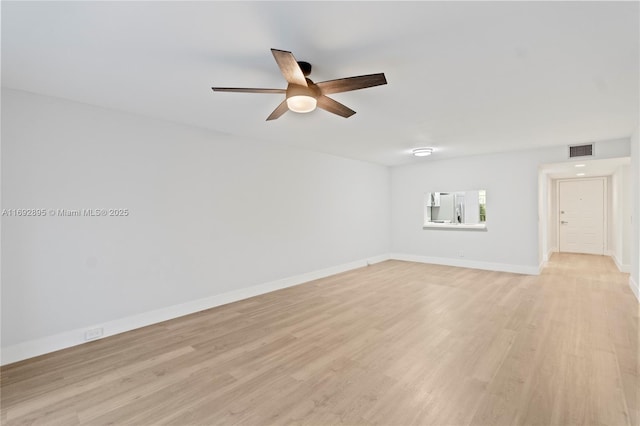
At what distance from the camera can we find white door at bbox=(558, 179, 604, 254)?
797cm

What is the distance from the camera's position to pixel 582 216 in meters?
8.24

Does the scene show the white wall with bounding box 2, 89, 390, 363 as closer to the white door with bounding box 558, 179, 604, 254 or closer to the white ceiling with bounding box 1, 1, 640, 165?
the white ceiling with bounding box 1, 1, 640, 165

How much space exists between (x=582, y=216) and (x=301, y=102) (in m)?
9.66

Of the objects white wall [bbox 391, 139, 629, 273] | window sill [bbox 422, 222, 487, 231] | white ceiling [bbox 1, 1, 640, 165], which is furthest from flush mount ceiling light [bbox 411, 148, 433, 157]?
window sill [bbox 422, 222, 487, 231]

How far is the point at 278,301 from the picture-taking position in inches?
170

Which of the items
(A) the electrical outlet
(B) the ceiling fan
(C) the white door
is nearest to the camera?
(B) the ceiling fan

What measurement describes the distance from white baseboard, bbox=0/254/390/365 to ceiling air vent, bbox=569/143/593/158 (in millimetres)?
5279

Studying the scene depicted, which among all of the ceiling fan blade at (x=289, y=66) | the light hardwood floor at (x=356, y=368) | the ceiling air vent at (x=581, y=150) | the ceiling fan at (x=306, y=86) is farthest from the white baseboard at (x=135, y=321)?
the ceiling air vent at (x=581, y=150)

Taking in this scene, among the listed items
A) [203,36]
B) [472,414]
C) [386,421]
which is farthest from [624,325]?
[203,36]

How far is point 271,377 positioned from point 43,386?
→ 5.91ft

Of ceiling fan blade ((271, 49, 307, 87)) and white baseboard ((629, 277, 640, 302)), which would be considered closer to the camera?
ceiling fan blade ((271, 49, 307, 87))

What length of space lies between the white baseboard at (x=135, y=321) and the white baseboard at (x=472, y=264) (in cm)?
313

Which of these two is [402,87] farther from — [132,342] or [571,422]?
[132,342]

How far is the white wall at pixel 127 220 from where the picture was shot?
2.79m
